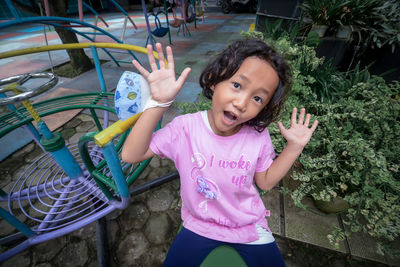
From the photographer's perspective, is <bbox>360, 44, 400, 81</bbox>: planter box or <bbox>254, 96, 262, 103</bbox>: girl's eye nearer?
<bbox>254, 96, 262, 103</bbox>: girl's eye

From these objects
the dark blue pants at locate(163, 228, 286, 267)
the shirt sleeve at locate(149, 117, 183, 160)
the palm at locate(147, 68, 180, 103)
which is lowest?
the dark blue pants at locate(163, 228, 286, 267)

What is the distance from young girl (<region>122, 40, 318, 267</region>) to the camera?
848 mm

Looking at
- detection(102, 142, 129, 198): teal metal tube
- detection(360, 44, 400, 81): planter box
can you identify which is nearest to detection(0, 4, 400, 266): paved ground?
detection(102, 142, 129, 198): teal metal tube

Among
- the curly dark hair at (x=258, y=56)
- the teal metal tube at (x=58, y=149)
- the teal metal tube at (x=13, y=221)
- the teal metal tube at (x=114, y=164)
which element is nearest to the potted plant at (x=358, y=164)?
the curly dark hair at (x=258, y=56)

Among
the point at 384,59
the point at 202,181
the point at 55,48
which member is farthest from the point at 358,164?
the point at 384,59

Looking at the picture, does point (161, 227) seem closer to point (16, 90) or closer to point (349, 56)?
point (16, 90)

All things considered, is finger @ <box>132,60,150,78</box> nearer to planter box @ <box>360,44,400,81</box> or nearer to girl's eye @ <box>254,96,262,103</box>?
girl's eye @ <box>254,96,262,103</box>

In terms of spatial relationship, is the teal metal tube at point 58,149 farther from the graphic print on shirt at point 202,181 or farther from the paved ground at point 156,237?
the graphic print on shirt at point 202,181

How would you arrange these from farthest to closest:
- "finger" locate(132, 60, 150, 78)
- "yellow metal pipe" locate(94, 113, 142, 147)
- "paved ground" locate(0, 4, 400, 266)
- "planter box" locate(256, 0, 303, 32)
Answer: "planter box" locate(256, 0, 303, 32)
"paved ground" locate(0, 4, 400, 266)
"finger" locate(132, 60, 150, 78)
"yellow metal pipe" locate(94, 113, 142, 147)

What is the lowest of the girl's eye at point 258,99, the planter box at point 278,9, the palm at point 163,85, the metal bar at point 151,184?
the metal bar at point 151,184

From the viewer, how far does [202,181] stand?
966 mm

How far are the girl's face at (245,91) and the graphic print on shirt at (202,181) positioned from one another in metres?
0.23

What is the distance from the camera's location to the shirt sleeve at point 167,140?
0.91 meters

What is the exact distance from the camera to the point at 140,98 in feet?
2.41
